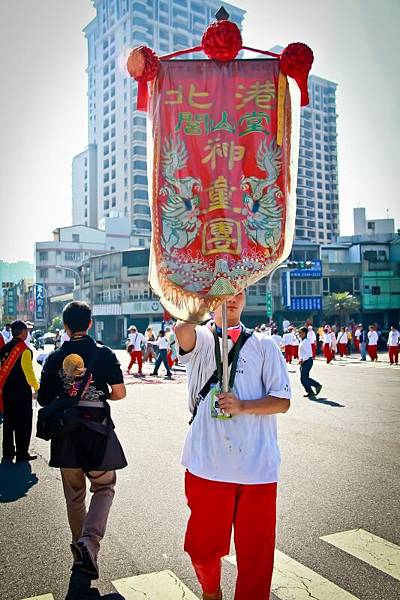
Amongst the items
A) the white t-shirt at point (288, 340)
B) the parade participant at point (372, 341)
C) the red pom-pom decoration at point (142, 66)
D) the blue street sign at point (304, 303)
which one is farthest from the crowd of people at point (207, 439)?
the blue street sign at point (304, 303)

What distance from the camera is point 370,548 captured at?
3854 mm

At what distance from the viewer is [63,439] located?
3617 mm

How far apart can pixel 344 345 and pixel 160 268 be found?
1105 inches

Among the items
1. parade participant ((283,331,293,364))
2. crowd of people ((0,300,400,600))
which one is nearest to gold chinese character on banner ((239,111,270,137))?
crowd of people ((0,300,400,600))

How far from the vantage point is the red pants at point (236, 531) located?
9.06 feet

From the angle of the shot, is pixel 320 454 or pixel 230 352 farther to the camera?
pixel 320 454

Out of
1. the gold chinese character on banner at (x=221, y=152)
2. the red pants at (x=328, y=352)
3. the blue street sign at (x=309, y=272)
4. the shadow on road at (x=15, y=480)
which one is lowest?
the red pants at (x=328, y=352)

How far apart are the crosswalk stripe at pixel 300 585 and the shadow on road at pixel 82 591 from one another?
1.04m

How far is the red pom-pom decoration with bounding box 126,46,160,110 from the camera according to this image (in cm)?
336

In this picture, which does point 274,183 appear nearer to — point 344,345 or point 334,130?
point 344,345

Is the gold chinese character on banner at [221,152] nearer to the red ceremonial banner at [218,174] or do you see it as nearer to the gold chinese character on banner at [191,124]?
the red ceremonial banner at [218,174]

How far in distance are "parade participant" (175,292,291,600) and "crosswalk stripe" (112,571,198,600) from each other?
1.62ft

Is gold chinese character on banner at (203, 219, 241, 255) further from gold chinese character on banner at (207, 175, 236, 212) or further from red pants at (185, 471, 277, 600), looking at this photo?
red pants at (185, 471, 277, 600)

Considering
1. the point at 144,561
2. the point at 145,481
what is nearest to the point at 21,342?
the point at 145,481
